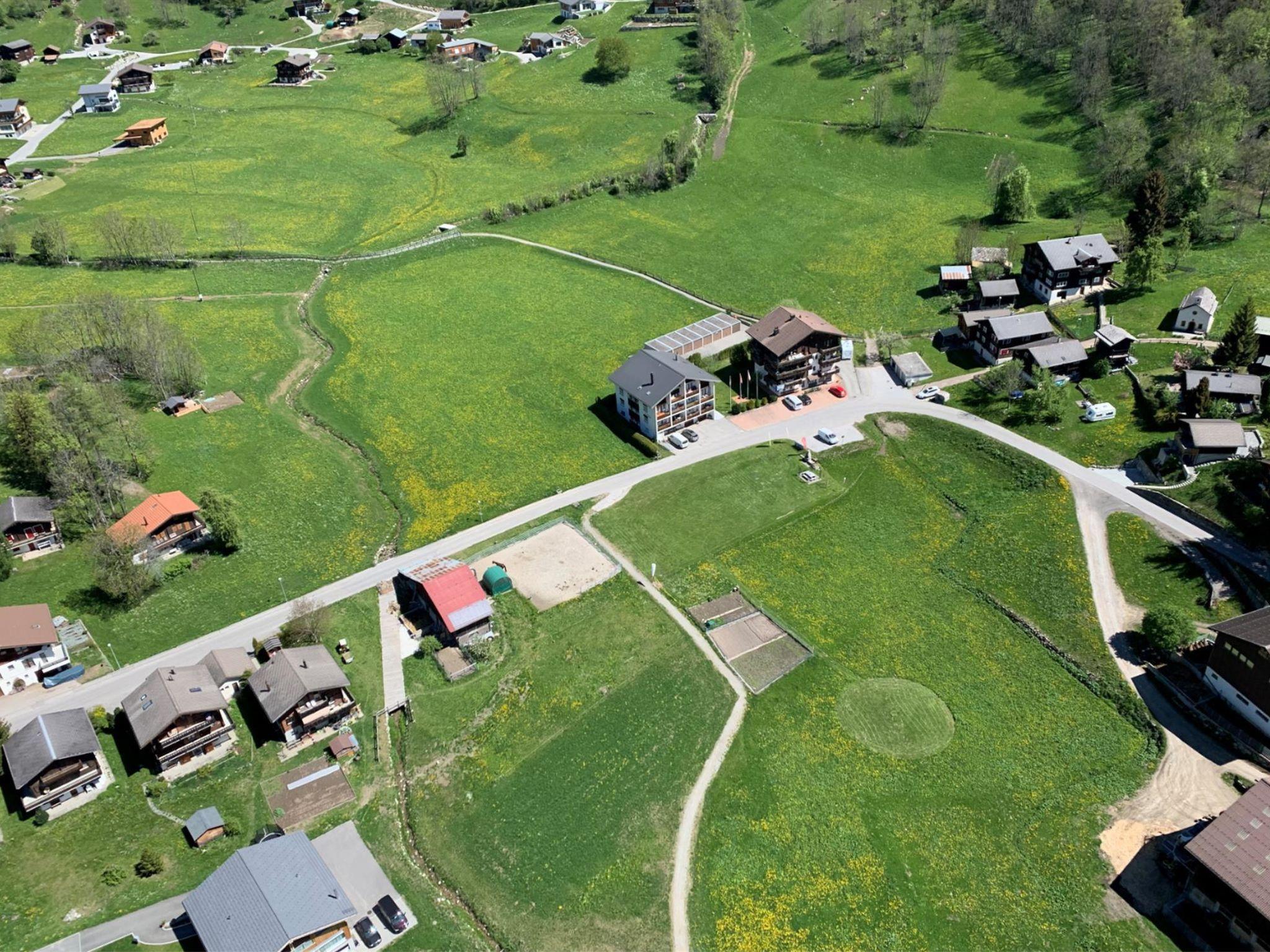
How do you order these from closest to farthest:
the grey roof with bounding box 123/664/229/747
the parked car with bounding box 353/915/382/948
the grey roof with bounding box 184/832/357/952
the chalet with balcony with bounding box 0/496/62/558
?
the grey roof with bounding box 184/832/357/952, the parked car with bounding box 353/915/382/948, the grey roof with bounding box 123/664/229/747, the chalet with balcony with bounding box 0/496/62/558

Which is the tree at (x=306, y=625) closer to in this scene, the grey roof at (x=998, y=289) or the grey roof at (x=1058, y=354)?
the grey roof at (x=1058, y=354)

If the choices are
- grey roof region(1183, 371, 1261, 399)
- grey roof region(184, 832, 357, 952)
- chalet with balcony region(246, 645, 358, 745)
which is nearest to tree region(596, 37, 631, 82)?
grey roof region(1183, 371, 1261, 399)

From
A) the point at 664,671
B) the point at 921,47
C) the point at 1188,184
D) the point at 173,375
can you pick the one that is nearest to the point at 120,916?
the point at 664,671

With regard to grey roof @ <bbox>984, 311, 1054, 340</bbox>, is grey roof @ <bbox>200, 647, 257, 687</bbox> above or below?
below

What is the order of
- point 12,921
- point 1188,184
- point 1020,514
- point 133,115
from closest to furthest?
1. point 12,921
2. point 1020,514
3. point 1188,184
4. point 133,115

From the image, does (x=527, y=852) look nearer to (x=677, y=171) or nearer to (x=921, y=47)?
(x=677, y=171)

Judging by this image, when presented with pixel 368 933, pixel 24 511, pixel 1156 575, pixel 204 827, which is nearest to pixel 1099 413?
pixel 1156 575

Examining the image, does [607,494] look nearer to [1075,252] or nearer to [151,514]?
[151,514]

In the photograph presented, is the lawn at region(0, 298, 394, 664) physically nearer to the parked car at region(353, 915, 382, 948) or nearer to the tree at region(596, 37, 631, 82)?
the parked car at region(353, 915, 382, 948)
